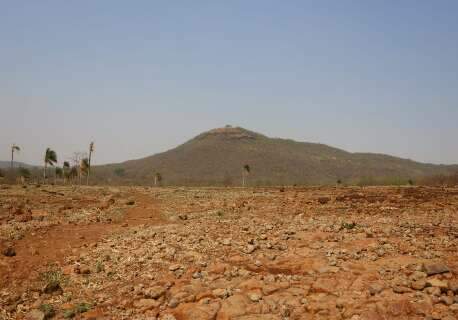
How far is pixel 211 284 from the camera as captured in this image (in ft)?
34.8

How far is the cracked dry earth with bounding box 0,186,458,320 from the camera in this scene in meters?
9.11

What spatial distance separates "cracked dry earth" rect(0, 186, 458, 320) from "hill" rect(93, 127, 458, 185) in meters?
100

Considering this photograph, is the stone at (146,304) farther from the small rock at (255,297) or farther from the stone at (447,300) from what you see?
the stone at (447,300)

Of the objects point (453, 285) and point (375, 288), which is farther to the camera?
point (375, 288)

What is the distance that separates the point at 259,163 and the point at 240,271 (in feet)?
418

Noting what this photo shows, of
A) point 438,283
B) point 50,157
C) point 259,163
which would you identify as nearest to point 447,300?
point 438,283

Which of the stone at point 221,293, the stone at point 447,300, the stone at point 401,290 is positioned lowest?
the stone at point 221,293

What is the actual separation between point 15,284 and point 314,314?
888cm

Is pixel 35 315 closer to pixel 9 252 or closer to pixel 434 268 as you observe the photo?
pixel 9 252

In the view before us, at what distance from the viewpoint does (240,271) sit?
434 inches

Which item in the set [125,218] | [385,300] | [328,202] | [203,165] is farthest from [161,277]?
[203,165]

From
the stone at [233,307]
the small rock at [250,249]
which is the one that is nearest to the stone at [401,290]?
the stone at [233,307]

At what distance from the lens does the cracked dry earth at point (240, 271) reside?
9.11m

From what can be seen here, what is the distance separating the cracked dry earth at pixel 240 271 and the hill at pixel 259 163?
3944 inches
